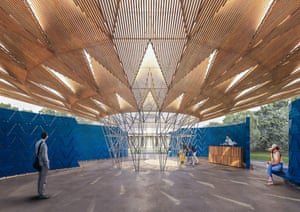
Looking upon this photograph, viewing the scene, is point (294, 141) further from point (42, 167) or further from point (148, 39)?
point (42, 167)

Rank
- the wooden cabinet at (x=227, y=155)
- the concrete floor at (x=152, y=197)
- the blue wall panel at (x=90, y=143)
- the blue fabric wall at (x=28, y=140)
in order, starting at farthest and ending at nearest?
the blue wall panel at (x=90, y=143)
the wooden cabinet at (x=227, y=155)
the blue fabric wall at (x=28, y=140)
the concrete floor at (x=152, y=197)

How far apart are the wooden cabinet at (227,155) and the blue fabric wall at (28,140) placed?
43.3 feet

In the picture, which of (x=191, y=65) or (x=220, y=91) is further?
(x=220, y=91)

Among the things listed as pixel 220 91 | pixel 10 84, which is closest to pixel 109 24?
pixel 10 84

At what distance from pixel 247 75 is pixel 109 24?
A: 32.5 feet

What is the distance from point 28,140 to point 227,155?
53.3 feet

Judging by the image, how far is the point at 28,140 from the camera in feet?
48.1

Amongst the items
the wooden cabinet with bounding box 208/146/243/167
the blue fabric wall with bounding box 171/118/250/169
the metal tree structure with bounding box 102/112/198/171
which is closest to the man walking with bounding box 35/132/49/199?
the metal tree structure with bounding box 102/112/198/171

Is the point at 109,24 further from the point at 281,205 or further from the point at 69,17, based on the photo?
the point at 281,205

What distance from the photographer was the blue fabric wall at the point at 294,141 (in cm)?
1064

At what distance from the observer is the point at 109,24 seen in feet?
27.6

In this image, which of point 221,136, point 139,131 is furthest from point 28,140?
point 221,136

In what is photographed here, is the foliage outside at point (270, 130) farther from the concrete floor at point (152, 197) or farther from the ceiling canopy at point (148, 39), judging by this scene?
the concrete floor at point (152, 197)

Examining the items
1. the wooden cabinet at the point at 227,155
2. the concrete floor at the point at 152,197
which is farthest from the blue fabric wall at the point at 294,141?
the wooden cabinet at the point at 227,155
